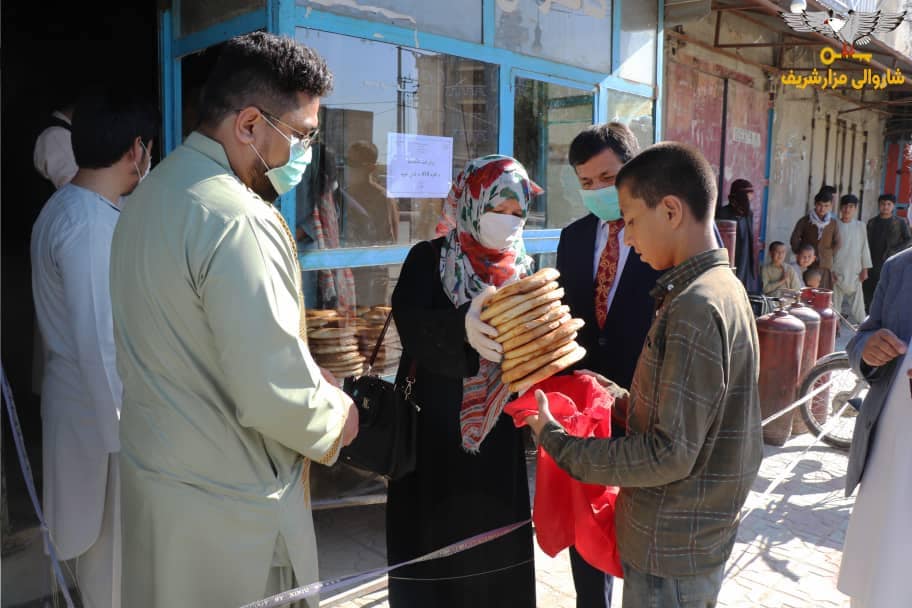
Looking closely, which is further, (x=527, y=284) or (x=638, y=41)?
(x=638, y=41)

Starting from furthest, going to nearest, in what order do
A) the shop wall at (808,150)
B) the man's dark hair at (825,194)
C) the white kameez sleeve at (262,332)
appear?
the shop wall at (808,150) < the man's dark hair at (825,194) < the white kameez sleeve at (262,332)

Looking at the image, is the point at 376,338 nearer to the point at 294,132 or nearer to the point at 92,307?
the point at 92,307

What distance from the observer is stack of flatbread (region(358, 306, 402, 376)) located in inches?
144

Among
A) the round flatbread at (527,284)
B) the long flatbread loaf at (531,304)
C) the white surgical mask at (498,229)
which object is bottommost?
the long flatbread loaf at (531,304)

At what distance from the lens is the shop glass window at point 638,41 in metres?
4.97

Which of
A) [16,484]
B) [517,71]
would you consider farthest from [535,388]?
[16,484]

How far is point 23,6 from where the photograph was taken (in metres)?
Answer: 4.57

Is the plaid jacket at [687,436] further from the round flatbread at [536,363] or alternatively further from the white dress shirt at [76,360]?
the white dress shirt at [76,360]

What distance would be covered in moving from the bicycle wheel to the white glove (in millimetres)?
4363

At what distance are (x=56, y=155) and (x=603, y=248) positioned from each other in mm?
2578

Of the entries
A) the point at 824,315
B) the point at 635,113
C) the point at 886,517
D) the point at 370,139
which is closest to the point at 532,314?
the point at 886,517

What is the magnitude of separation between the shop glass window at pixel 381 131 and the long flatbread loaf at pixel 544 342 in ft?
5.60

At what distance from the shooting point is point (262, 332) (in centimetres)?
144

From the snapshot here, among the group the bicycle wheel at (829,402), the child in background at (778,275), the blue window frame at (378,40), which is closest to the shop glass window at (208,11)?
the blue window frame at (378,40)
